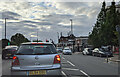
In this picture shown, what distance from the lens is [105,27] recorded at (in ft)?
113


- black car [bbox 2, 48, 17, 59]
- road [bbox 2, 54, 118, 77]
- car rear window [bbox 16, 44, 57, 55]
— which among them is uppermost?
car rear window [bbox 16, 44, 57, 55]

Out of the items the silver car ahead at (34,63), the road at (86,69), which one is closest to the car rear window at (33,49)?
the silver car ahead at (34,63)

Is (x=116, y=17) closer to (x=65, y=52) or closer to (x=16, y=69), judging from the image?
(x=65, y=52)

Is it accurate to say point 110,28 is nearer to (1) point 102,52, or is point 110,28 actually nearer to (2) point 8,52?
(1) point 102,52

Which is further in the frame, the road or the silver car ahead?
the road

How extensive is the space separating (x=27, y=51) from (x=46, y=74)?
1.06 m

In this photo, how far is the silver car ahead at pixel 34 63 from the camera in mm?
5812

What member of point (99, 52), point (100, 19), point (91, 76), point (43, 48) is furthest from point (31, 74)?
point (100, 19)

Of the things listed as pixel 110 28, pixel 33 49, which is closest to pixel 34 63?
pixel 33 49

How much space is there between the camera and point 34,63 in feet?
19.2

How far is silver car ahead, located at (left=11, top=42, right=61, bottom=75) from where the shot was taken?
229 inches

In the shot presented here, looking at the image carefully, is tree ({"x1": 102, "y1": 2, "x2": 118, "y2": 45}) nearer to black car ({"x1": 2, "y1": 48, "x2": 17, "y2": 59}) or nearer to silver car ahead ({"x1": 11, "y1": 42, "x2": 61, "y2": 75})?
black car ({"x1": 2, "y1": 48, "x2": 17, "y2": 59})

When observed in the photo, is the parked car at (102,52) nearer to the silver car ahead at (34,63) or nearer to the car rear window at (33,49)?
the car rear window at (33,49)

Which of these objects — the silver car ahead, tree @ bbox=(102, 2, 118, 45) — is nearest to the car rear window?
the silver car ahead
